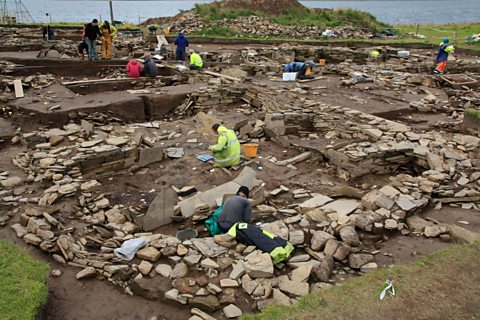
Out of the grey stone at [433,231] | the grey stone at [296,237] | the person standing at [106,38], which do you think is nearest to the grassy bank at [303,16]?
the person standing at [106,38]

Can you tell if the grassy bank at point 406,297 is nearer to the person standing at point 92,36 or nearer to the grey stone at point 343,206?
the grey stone at point 343,206

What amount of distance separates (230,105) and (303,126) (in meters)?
3.56

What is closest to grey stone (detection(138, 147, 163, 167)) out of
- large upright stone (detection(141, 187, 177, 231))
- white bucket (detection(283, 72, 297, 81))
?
large upright stone (detection(141, 187, 177, 231))

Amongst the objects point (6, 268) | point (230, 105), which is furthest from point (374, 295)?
point (230, 105)

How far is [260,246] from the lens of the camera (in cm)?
568

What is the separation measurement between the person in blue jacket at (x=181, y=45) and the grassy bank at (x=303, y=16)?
12886 mm

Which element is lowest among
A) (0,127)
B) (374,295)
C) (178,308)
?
(178,308)

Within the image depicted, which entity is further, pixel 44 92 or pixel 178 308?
pixel 44 92

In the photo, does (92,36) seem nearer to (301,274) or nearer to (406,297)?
(301,274)

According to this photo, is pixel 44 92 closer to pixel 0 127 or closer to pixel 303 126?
pixel 0 127

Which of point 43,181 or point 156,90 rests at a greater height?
point 156,90

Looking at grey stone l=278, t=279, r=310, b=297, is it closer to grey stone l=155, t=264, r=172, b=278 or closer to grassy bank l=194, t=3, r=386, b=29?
grey stone l=155, t=264, r=172, b=278

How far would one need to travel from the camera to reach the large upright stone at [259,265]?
5.18 metres

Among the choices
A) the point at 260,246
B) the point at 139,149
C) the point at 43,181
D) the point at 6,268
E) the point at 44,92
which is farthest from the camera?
the point at 44,92
